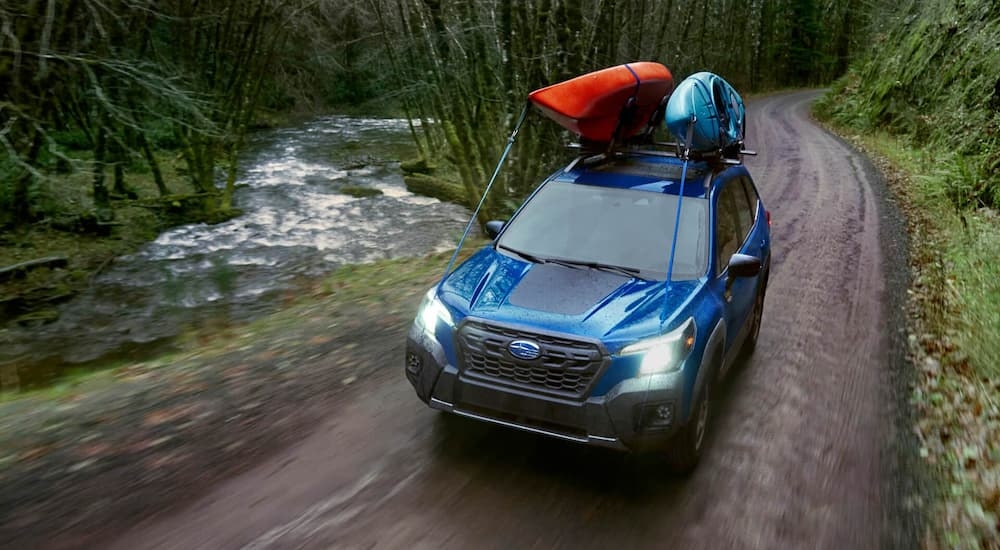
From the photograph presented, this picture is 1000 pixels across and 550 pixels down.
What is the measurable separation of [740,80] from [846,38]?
45.3ft

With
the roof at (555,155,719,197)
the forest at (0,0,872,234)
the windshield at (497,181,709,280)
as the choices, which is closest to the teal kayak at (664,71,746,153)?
the roof at (555,155,719,197)

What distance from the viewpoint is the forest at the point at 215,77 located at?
1138 centimetres

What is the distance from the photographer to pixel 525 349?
438cm

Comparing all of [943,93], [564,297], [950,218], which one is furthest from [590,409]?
[943,93]

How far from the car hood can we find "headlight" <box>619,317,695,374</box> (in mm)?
64

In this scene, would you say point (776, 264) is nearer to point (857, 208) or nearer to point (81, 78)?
point (857, 208)

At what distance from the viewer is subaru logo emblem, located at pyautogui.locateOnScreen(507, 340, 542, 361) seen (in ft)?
14.3

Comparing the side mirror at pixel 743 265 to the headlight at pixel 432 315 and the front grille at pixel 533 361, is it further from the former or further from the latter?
the headlight at pixel 432 315

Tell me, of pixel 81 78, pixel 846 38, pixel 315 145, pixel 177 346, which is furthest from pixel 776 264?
pixel 846 38

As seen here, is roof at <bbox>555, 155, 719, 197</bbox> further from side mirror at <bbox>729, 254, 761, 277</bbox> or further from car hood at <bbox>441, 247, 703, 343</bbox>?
car hood at <bbox>441, 247, 703, 343</bbox>

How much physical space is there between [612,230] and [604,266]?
0.44 m

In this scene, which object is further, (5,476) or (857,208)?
(857,208)

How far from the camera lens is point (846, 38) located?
60.1 m

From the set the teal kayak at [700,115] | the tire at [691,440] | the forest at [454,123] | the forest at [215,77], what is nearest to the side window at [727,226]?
the teal kayak at [700,115]
